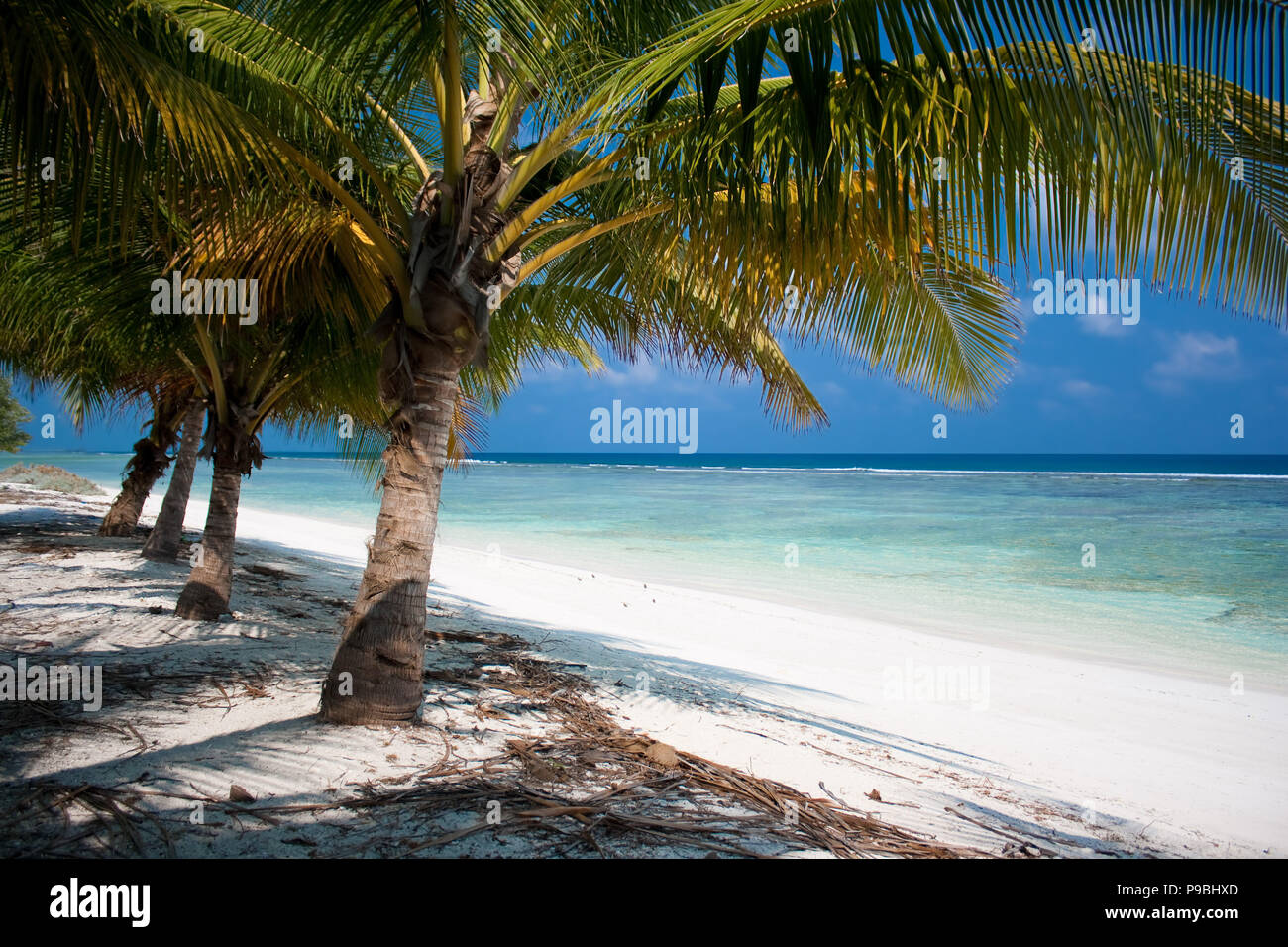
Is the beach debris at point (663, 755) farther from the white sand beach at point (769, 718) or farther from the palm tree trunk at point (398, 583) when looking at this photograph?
the palm tree trunk at point (398, 583)

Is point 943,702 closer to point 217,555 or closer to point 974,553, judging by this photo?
point 217,555

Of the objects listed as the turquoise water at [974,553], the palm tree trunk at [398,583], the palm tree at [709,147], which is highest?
the palm tree at [709,147]

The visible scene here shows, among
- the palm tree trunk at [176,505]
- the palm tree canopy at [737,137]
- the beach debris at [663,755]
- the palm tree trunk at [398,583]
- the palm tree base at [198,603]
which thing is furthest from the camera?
the palm tree trunk at [176,505]

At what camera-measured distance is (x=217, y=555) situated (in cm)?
621

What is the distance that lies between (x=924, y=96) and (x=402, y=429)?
2747 mm

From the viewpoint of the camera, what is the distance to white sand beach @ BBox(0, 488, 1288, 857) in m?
3.34

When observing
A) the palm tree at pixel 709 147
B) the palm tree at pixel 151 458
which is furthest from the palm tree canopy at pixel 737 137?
the palm tree at pixel 151 458

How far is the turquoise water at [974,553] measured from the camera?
11.2m

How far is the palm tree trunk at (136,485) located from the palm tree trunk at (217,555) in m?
5.38

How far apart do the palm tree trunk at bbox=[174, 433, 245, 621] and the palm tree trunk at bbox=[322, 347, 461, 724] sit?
300cm

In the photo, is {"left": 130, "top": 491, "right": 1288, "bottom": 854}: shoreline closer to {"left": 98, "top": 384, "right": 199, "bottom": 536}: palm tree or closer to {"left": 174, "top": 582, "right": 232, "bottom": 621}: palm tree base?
{"left": 174, "top": 582, "right": 232, "bottom": 621}: palm tree base

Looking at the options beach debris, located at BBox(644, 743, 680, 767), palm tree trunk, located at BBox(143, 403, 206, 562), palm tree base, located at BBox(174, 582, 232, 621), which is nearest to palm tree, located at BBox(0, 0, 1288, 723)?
beach debris, located at BBox(644, 743, 680, 767)
